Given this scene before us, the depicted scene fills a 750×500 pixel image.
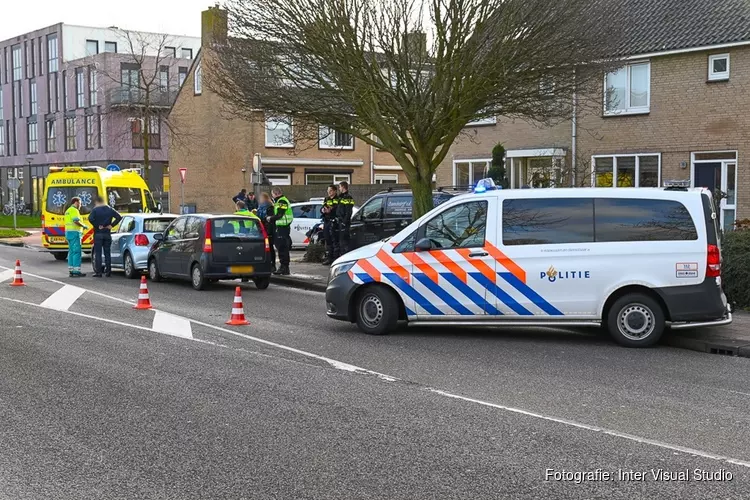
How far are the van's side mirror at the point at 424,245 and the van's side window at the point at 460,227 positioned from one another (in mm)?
80

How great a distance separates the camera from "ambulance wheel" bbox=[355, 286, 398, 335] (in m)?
11.7

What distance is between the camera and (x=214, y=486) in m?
5.49

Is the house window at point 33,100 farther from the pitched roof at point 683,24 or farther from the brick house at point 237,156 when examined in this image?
the pitched roof at point 683,24

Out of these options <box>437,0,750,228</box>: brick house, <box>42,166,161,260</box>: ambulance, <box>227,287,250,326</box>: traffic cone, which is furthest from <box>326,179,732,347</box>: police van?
<box>42,166,161,260</box>: ambulance

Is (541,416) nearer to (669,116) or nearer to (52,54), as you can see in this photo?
(669,116)

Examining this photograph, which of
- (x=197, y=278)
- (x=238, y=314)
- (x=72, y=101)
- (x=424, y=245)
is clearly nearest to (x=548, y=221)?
(x=424, y=245)

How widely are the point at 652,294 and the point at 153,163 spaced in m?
58.3

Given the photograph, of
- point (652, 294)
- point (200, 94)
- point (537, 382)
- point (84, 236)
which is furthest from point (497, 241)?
point (200, 94)

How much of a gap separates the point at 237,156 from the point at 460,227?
3443 centimetres

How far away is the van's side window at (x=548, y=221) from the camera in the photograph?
10969mm

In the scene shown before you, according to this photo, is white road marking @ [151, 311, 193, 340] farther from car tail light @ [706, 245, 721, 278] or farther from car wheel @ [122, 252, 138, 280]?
car wheel @ [122, 252, 138, 280]

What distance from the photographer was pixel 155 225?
67.8 feet

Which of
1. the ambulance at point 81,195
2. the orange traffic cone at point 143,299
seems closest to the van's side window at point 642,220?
the orange traffic cone at point 143,299

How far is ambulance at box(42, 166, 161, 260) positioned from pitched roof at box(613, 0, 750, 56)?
14298mm
